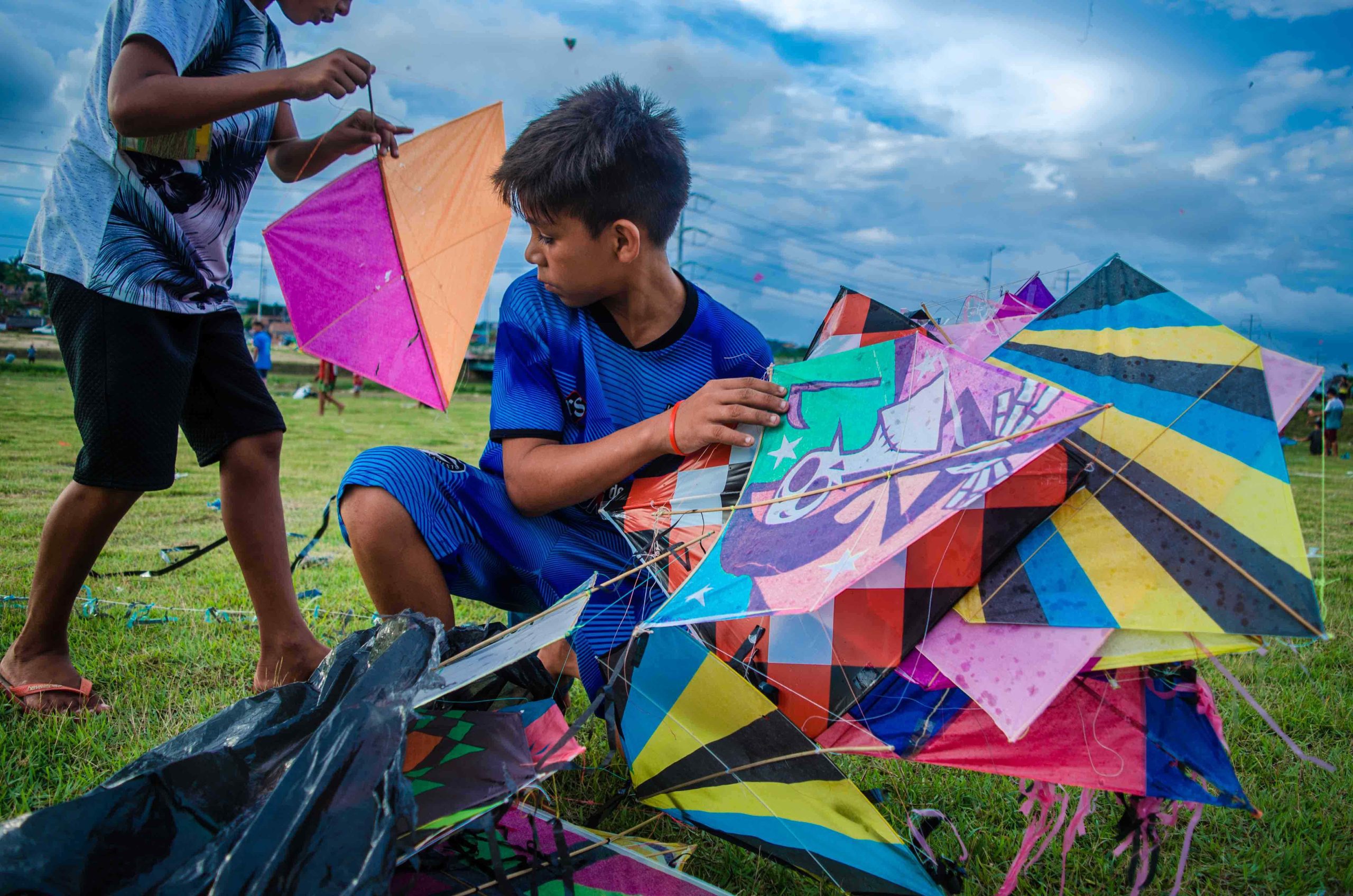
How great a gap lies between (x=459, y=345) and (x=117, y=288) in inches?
39.4

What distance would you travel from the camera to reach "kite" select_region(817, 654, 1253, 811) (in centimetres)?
119

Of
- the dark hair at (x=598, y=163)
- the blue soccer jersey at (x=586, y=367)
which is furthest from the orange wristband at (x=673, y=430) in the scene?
the dark hair at (x=598, y=163)

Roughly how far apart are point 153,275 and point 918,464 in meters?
1.70

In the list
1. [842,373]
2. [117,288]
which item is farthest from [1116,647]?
[117,288]

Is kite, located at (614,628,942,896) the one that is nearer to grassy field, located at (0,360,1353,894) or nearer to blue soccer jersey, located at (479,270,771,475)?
grassy field, located at (0,360,1353,894)

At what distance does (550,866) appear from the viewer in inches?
44.9

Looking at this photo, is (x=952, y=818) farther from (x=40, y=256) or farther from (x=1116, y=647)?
(x=40, y=256)

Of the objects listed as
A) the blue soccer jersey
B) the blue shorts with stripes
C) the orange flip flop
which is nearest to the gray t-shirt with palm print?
the blue shorts with stripes

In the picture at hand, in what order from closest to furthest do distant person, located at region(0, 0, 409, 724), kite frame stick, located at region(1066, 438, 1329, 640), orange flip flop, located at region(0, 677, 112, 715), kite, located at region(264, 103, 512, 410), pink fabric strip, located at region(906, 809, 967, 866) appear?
kite frame stick, located at region(1066, 438, 1329, 640)
pink fabric strip, located at region(906, 809, 967, 866)
distant person, located at region(0, 0, 409, 724)
orange flip flop, located at region(0, 677, 112, 715)
kite, located at region(264, 103, 512, 410)

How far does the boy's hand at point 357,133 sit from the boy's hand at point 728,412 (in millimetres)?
1451

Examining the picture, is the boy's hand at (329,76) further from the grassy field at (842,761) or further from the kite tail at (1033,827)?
the kite tail at (1033,827)

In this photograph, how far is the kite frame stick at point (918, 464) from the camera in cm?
107

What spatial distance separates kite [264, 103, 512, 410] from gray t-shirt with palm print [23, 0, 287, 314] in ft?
1.50

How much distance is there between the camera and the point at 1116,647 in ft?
3.62
